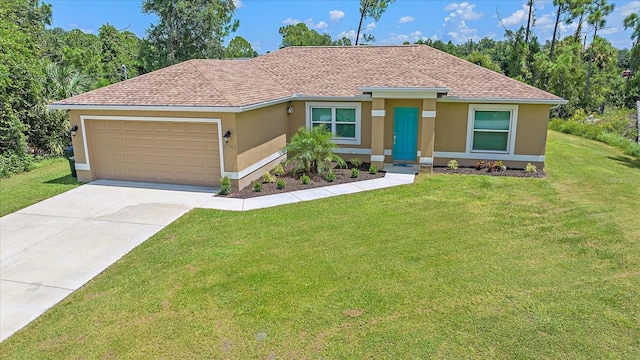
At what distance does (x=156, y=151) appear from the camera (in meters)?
13.8

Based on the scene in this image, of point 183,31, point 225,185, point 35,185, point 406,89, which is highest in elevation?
point 183,31

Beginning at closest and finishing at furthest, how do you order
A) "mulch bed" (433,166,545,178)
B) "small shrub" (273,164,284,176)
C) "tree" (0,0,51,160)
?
"small shrub" (273,164,284,176)
"mulch bed" (433,166,545,178)
"tree" (0,0,51,160)

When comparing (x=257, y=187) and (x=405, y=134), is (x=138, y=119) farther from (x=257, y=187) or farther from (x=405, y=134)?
(x=405, y=134)

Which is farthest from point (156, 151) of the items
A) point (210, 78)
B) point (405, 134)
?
point (405, 134)

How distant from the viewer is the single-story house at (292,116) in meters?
13.2

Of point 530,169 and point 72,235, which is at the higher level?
point 530,169

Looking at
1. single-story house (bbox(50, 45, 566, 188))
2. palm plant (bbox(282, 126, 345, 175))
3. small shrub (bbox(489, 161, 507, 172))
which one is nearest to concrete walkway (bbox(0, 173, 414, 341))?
single-story house (bbox(50, 45, 566, 188))

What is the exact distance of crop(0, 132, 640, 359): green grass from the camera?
221 inches

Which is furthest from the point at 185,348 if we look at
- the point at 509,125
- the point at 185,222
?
the point at 509,125

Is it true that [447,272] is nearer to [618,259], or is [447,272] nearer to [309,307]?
[309,307]

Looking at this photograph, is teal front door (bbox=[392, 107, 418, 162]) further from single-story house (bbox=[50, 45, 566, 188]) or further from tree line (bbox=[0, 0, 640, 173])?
tree line (bbox=[0, 0, 640, 173])

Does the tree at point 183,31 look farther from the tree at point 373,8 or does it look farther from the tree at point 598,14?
the tree at point 598,14

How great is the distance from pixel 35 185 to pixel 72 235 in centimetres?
606

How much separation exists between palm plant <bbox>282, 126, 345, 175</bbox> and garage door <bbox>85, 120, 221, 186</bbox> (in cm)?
278
